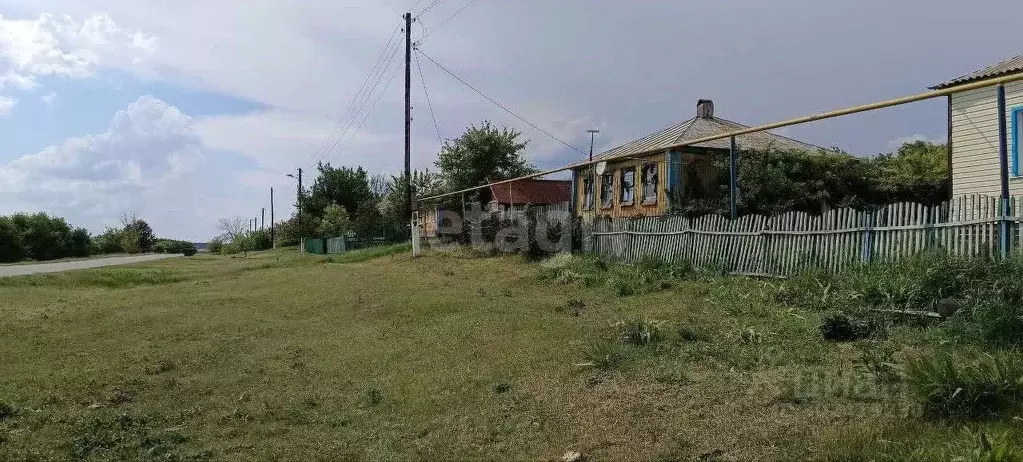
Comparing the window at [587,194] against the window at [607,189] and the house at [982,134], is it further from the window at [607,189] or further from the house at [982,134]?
the house at [982,134]

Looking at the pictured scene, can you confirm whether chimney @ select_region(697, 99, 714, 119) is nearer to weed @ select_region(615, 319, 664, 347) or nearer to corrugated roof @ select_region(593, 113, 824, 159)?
corrugated roof @ select_region(593, 113, 824, 159)

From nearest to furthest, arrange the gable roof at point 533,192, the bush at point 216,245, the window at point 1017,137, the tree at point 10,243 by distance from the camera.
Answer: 1. the window at point 1017,137
2. the gable roof at point 533,192
3. the tree at point 10,243
4. the bush at point 216,245

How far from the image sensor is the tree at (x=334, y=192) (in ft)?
226

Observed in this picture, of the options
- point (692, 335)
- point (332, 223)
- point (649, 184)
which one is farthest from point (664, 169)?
point (332, 223)

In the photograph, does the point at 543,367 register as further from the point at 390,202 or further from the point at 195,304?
the point at 390,202

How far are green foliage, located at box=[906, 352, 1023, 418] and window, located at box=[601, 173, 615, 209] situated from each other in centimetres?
1914

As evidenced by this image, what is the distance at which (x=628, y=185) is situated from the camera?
2272cm

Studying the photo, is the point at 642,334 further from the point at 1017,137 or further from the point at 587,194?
the point at 587,194

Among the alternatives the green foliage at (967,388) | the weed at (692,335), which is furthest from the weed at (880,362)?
the weed at (692,335)

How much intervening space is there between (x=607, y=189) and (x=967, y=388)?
781 inches

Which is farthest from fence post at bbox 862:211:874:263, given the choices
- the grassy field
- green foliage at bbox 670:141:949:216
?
green foliage at bbox 670:141:949:216

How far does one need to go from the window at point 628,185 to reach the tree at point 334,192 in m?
49.0

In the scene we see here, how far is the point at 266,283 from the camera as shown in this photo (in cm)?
2086

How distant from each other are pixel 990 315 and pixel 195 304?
14869 millimetres
